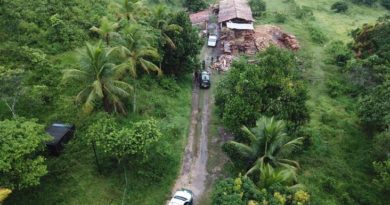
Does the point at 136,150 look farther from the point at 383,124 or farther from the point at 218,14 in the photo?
the point at 218,14

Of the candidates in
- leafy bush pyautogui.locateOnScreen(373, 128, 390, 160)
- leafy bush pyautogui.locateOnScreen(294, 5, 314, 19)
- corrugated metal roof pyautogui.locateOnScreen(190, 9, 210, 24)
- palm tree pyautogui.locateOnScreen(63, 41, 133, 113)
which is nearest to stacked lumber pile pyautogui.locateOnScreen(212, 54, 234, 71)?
corrugated metal roof pyautogui.locateOnScreen(190, 9, 210, 24)

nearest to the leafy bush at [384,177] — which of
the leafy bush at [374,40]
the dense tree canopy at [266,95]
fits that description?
the dense tree canopy at [266,95]

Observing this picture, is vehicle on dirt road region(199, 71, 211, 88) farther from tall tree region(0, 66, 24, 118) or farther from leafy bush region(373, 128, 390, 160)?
tall tree region(0, 66, 24, 118)

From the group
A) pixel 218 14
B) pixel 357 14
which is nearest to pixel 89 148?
pixel 218 14

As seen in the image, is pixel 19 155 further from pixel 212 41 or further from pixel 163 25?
pixel 212 41

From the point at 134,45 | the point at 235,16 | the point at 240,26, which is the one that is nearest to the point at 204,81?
the point at 134,45
